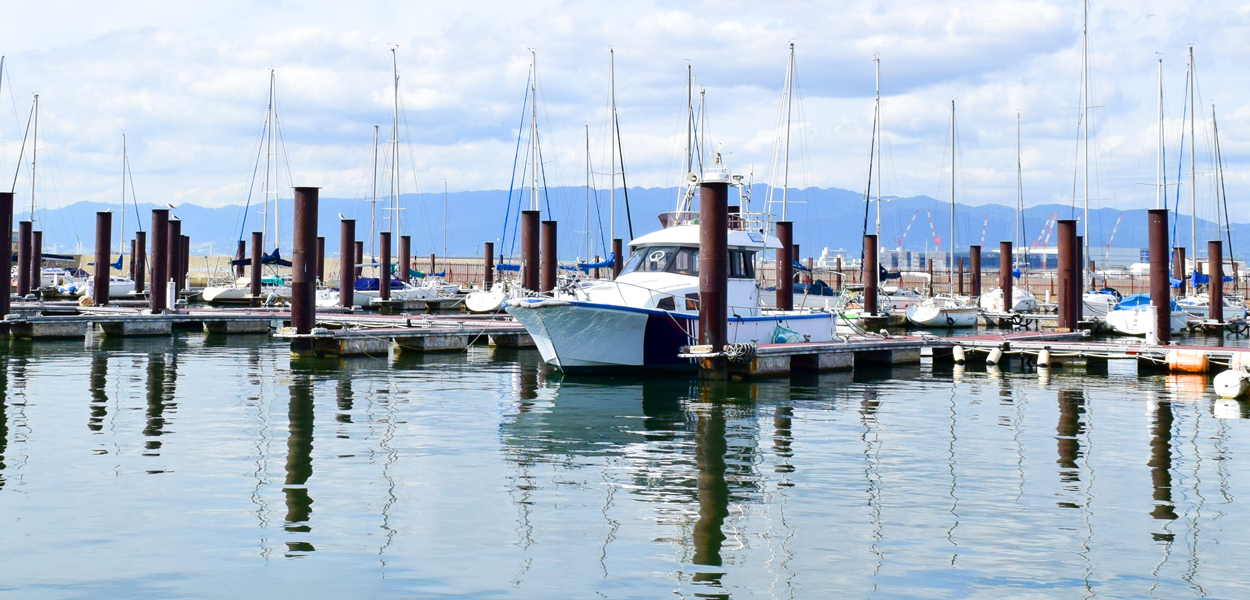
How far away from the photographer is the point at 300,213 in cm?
3162

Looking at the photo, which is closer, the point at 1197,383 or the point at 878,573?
the point at 878,573

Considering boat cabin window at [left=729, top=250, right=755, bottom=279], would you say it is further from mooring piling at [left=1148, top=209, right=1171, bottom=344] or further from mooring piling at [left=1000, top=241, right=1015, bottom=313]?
mooring piling at [left=1000, top=241, right=1015, bottom=313]

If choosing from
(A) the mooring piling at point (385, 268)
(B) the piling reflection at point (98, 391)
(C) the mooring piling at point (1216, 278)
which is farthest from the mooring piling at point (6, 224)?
(C) the mooring piling at point (1216, 278)

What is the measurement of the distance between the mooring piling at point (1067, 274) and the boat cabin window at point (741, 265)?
1364 centimetres

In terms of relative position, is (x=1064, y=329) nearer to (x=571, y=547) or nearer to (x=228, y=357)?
(x=228, y=357)

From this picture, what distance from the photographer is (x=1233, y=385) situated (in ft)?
82.9

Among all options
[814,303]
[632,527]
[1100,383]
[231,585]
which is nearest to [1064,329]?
[1100,383]

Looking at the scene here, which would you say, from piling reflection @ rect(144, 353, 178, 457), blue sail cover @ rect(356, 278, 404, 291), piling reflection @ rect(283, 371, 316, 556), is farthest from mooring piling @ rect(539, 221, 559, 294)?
blue sail cover @ rect(356, 278, 404, 291)

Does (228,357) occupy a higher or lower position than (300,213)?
lower

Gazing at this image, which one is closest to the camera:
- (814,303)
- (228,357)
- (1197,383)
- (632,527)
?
(632,527)

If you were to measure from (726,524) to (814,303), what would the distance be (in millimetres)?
51386

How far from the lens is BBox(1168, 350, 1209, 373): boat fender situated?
3138 centimetres

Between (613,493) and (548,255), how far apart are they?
3052 centimetres

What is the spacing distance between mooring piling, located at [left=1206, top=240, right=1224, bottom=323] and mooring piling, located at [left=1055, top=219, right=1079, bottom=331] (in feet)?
33.2
